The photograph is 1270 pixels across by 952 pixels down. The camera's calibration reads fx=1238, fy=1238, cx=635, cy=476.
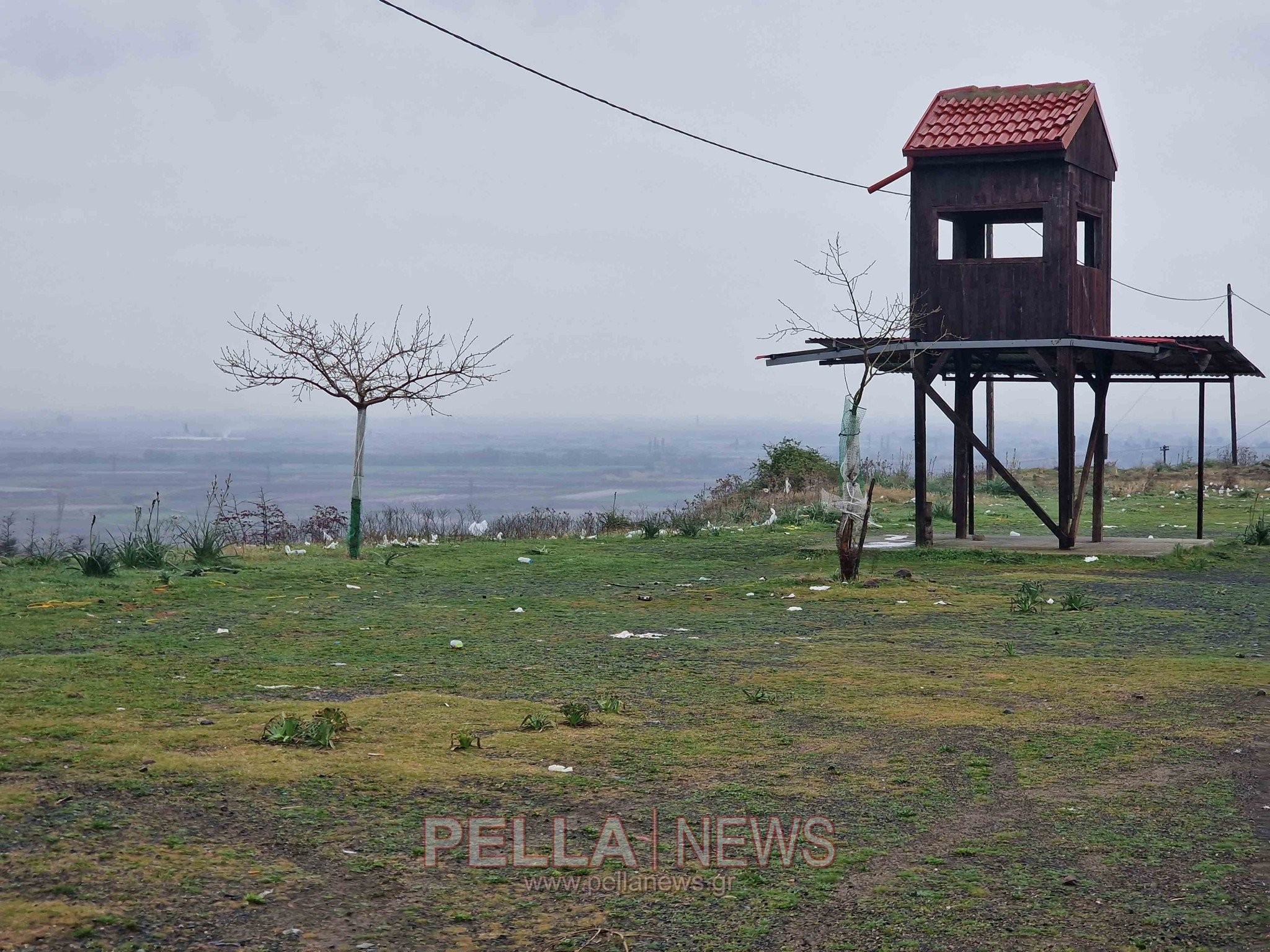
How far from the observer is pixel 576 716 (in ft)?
21.7

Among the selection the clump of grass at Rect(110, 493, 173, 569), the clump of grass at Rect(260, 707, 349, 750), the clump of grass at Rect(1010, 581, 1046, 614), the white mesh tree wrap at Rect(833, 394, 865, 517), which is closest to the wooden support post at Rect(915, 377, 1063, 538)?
the white mesh tree wrap at Rect(833, 394, 865, 517)

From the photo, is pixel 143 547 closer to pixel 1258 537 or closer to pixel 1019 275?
pixel 1019 275

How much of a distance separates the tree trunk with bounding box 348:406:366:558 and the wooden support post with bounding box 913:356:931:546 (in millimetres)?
7799

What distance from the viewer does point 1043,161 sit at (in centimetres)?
1698

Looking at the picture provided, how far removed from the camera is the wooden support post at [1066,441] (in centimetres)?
1697

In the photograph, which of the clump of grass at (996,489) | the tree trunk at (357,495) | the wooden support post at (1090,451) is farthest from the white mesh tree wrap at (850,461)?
the clump of grass at (996,489)

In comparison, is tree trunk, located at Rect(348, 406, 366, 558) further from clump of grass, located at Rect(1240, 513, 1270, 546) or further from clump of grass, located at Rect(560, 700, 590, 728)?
clump of grass, located at Rect(1240, 513, 1270, 546)

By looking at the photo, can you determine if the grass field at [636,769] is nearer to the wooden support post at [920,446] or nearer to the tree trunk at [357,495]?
the tree trunk at [357,495]

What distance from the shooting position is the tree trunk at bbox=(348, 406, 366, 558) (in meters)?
16.8

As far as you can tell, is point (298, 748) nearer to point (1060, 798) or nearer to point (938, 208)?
point (1060, 798)

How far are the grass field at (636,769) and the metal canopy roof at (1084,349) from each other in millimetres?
5644

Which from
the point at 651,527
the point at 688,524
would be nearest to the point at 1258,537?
the point at 688,524

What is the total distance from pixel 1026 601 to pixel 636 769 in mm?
7118

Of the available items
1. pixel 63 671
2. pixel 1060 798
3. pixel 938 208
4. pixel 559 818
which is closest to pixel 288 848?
pixel 559 818
